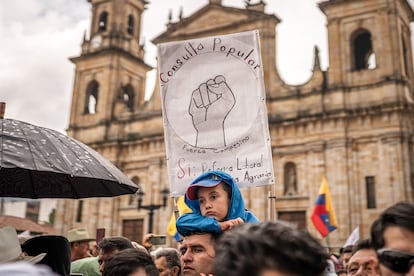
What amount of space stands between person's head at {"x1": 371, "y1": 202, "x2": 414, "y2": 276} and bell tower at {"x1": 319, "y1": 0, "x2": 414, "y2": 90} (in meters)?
18.8

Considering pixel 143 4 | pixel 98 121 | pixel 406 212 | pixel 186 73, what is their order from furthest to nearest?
pixel 143 4, pixel 98 121, pixel 186 73, pixel 406 212

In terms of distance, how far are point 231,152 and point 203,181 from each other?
126 cm

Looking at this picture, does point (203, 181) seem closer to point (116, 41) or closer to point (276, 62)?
point (276, 62)

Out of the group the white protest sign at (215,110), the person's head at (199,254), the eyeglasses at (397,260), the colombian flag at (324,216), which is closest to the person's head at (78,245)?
the white protest sign at (215,110)

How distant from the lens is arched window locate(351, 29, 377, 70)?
70.5 feet

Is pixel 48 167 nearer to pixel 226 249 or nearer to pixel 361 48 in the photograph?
pixel 226 249

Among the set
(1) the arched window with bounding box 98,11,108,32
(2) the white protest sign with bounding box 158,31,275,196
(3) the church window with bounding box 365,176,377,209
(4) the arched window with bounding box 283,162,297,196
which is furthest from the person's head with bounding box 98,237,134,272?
(1) the arched window with bounding box 98,11,108,32

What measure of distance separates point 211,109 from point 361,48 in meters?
19.7

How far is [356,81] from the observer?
2059 cm

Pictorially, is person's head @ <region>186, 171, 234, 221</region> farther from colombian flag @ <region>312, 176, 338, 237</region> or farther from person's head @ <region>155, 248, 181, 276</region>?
colombian flag @ <region>312, 176, 338, 237</region>

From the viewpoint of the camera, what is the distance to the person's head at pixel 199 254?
280cm

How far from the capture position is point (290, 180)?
68.7ft

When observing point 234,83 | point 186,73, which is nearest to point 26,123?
point 186,73

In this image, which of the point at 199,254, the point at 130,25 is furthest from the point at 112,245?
the point at 130,25
